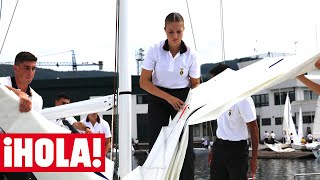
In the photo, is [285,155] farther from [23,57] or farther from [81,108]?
[23,57]

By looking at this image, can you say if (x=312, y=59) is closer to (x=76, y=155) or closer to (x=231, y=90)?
(x=231, y=90)

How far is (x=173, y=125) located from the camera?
3.92 metres

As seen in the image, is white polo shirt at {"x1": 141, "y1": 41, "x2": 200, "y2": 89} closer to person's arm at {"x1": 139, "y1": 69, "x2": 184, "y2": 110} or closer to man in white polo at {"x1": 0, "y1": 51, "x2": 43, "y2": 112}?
person's arm at {"x1": 139, "y1": 69, "x2": 184, "y2": 110}

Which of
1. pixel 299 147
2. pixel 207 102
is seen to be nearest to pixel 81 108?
pixel 207 102

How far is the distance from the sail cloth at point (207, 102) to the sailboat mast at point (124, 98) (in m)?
0.61

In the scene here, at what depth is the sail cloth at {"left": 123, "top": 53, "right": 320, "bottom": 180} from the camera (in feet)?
11.7

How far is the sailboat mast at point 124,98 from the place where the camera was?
4.47 m

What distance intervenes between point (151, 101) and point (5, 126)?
144 cm

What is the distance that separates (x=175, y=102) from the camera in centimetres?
426

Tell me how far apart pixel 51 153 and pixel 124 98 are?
3.37 feet

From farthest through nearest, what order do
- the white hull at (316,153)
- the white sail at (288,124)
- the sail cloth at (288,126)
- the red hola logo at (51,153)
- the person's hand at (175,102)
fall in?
1. the white sail at (288,124)
2. the sail cloth at (288,126)
3. the white hull at (316,153)
4. the person's hand at (175,102)
5. the red hola logo at (51,153)

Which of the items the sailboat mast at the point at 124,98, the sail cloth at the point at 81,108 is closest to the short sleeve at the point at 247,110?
the sailboat mast at the point at 124,98

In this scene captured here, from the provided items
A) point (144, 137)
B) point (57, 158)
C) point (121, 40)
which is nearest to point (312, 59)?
point (121, 40)

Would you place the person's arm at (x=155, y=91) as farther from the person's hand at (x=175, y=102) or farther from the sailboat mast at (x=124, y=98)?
the sailboat mast at (x=124, y=98)
